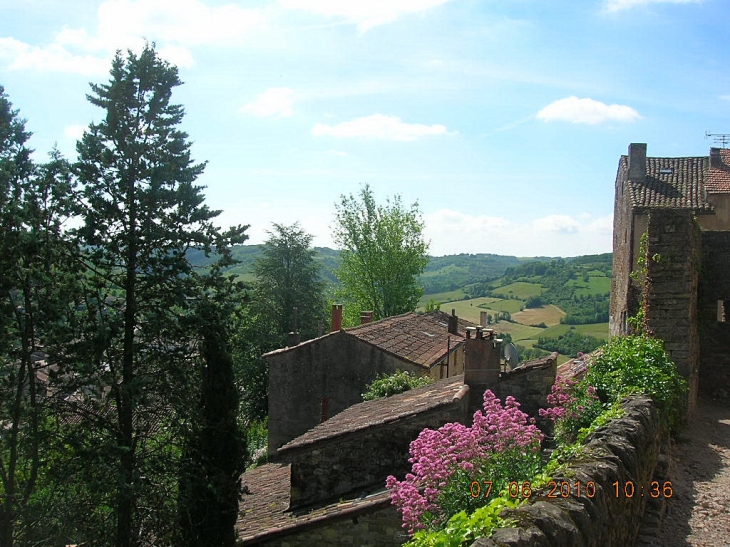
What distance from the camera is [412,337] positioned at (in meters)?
22.9

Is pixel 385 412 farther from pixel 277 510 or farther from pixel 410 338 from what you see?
pixel 410 338

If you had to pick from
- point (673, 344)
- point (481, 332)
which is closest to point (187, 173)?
point (481, 332)

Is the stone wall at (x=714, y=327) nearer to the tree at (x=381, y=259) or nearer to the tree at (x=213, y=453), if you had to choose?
the tree at (x=213, y=453)

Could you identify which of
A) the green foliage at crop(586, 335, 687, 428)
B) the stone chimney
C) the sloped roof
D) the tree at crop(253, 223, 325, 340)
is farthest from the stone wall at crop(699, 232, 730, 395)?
the tree at crop(253, 223, 325, 340)

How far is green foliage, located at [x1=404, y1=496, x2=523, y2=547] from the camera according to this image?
13.2ft

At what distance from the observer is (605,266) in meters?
92.2

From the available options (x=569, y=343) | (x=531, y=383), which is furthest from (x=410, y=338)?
(x=569, y=343)

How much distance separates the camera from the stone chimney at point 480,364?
437 inches

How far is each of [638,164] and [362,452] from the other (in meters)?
21.6

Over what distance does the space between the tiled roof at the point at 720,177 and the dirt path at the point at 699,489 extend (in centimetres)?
1681

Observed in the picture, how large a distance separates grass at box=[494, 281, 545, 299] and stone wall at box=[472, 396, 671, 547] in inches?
3382

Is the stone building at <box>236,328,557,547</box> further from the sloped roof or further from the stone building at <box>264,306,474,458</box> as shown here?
→ the stone building at <box>264,306,474,458</box>

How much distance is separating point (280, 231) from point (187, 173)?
2802 cm

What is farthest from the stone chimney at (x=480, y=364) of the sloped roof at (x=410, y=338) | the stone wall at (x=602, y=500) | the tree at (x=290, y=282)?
the tree at (x=290, y=282)
